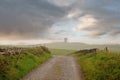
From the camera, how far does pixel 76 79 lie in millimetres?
25562

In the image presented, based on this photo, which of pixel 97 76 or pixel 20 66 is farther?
pixel 20 66

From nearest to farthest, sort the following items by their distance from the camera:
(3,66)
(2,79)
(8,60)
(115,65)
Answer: (2,79), (3,66), (115,65), (8,60)

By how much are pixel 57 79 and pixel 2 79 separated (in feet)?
16.7

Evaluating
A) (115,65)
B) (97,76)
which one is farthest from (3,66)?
(115,65)

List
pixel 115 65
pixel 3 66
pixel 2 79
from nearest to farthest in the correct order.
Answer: pixel 2 79 < pixel 3 66 < pixel 115 65

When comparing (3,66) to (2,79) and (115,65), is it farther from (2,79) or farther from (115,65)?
(115,65)

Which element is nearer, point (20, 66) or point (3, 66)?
point (3, 66)

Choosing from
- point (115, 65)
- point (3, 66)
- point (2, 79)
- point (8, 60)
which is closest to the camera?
point (2, 79)

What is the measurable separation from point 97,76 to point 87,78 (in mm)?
1130

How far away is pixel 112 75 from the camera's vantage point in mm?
24203

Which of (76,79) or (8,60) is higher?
(8,60)

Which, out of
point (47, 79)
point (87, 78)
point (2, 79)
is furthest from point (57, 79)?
point (2, 79)

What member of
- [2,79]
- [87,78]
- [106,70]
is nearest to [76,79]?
[87,78]

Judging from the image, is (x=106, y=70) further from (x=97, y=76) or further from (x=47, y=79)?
(x=47, y=79)
